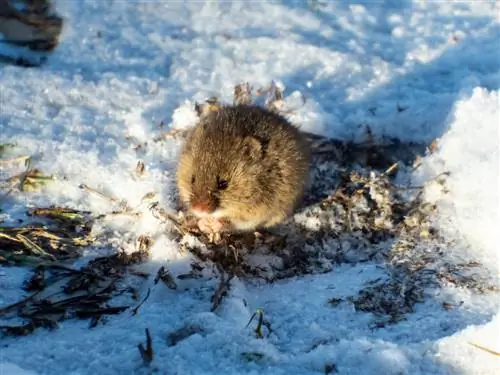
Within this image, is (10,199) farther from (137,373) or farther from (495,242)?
(495,242)

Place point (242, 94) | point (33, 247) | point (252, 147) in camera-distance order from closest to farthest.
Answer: point (33, 247), point (252, 147), point (242, 94)

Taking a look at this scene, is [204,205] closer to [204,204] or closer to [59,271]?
[204,204]

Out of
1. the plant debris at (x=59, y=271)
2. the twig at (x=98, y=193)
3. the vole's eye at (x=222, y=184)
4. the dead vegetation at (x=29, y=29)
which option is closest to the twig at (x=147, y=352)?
the plant debris at (x=59, y=271)

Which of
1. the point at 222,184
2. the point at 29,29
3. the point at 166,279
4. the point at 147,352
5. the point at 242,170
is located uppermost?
the point at 29,29

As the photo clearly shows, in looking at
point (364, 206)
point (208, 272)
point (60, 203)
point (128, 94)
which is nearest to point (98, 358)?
point (208, 272)

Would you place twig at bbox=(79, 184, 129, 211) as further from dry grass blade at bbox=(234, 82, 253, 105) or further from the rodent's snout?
dry grass blade at bbox=(234, 82, 253, 105)

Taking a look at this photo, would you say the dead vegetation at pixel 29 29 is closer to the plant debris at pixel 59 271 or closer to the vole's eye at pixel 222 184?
the plant debris at pixel 59 271

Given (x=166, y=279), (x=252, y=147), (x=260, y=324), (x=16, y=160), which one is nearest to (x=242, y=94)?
(x=252, y=147)
